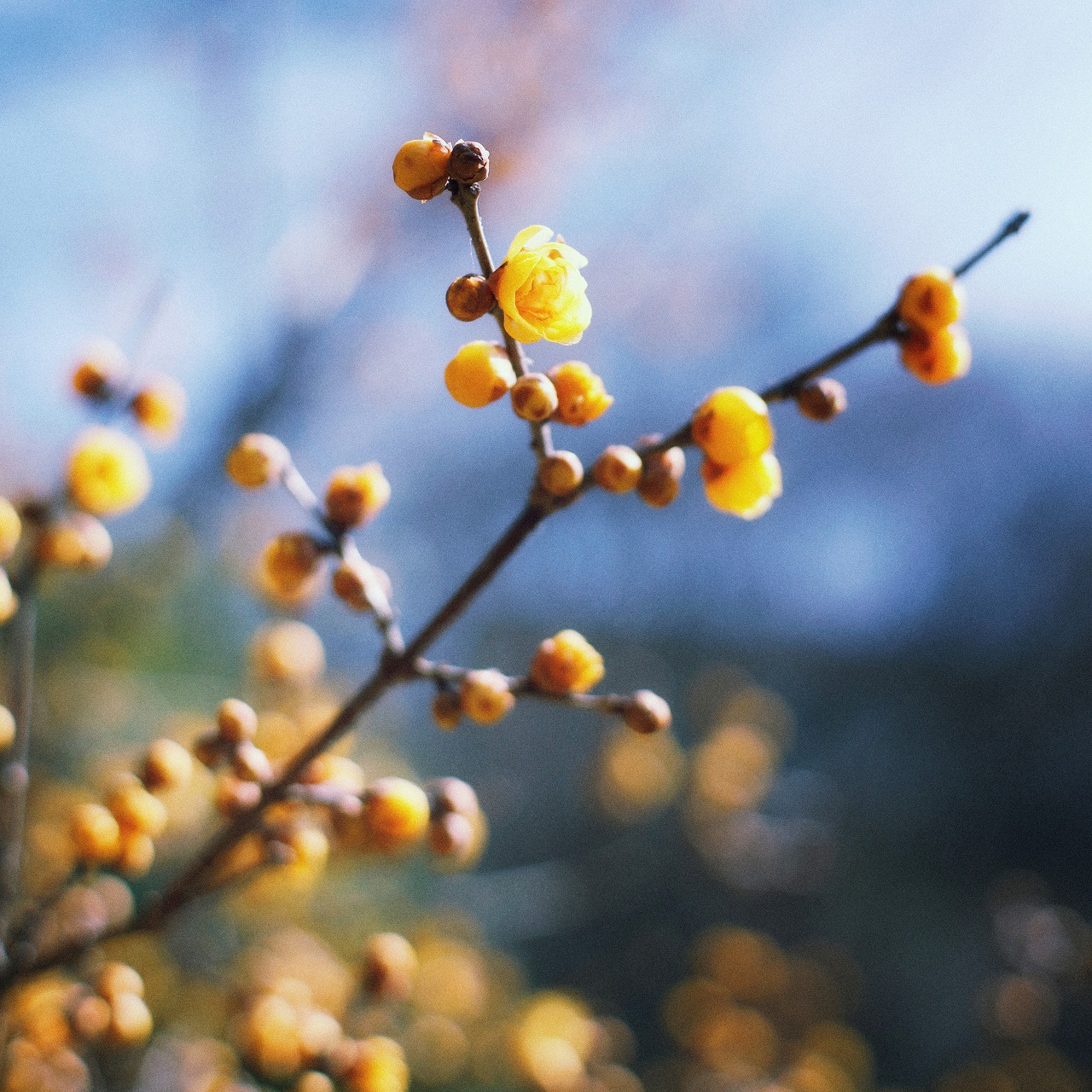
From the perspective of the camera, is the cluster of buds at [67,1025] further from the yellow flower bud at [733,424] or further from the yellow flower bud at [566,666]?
the yellow flower bud at [733,424]

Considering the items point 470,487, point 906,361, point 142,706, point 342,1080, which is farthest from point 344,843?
point 470,487

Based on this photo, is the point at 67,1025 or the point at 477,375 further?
the point at 67,1025

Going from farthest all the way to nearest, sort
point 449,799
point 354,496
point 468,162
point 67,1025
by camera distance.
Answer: point 67,1025 < point 449,799 < point 354,496 < point 468,162

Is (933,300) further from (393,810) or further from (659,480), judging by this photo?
(393,810)

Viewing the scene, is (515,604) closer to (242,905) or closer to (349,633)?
(349,633)

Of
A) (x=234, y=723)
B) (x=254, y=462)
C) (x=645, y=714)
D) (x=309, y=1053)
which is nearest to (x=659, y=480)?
(x=645, y=714)

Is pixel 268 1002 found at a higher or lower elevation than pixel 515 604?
higher
